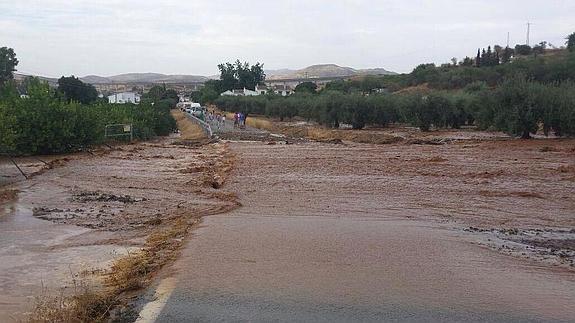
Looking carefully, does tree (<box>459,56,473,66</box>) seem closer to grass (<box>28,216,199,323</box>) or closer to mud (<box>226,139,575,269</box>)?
mud (<box>226,139,575,269</box>)

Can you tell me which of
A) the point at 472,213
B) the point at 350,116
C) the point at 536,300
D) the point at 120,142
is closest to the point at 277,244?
the point at 536,300

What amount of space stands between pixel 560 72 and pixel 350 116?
31.6 m

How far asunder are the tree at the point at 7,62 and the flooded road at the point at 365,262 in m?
92.4

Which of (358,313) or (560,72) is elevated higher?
(560,72)

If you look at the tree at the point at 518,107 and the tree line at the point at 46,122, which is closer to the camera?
the tree line at the point at 46,122

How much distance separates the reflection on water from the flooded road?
0.05 ft

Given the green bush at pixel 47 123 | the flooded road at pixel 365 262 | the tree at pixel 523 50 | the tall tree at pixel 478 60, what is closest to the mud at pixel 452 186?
the flooded road at pixel 365 262

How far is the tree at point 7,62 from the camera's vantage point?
323 ft

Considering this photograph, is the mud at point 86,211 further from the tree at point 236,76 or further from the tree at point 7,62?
the tree at point 236,76

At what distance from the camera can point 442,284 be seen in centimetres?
786

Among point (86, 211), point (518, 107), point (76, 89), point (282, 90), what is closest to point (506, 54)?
point (282, 90)

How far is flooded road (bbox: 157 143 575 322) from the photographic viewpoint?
6.83 metres

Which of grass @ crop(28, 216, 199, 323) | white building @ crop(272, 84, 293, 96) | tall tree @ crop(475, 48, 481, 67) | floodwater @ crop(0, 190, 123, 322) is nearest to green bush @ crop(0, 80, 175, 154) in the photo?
floodwater @ crop(0, 190, 123, 322)

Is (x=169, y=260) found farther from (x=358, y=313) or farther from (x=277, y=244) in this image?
(x=358, y=313)
